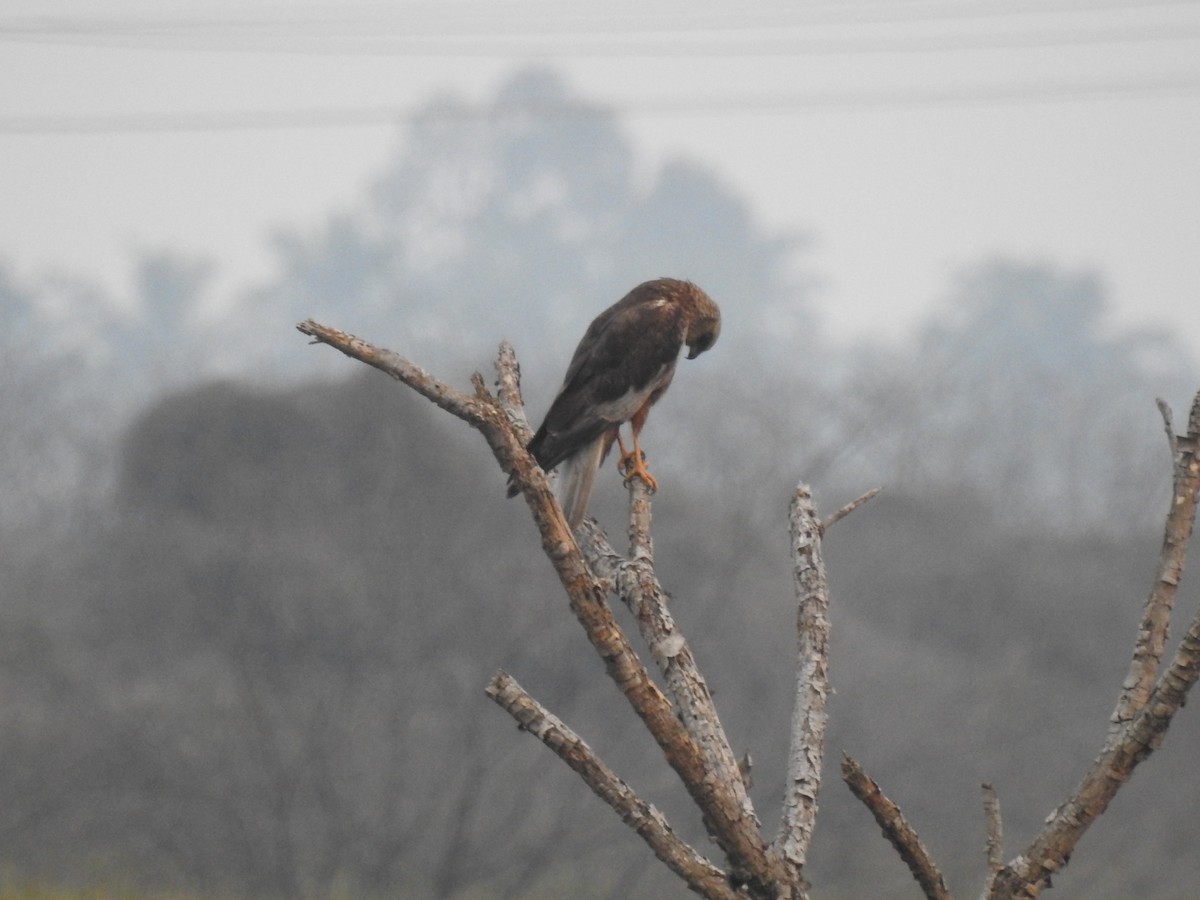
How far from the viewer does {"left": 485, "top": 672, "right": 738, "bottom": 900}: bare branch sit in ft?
7.06

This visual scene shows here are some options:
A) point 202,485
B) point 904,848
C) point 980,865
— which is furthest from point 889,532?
point 904,848

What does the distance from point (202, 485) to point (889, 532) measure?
6.82 m

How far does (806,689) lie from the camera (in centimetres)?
250

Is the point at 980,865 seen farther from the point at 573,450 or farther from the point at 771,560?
the point at 573,450

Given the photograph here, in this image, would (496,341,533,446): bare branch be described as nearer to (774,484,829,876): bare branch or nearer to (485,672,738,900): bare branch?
(774,484,829,876): bare branch

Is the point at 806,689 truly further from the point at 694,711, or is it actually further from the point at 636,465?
the point at 636,465

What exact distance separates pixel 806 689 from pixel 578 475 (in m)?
2.14

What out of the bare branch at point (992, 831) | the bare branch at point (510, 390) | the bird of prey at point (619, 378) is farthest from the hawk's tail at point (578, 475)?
the bare branch at point (992, 831)

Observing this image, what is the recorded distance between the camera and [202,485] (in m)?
13.1

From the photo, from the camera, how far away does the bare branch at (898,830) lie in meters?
2.26

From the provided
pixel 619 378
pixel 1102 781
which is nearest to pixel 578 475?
pixel 619 378

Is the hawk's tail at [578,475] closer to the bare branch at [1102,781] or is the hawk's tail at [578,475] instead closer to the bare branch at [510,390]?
the bare branch at [510,390]

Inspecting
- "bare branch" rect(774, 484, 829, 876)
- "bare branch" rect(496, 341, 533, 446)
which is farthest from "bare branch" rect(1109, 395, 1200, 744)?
"bare branch" rect(496, 341, 533, 446)

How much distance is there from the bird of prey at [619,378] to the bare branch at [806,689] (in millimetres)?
1261
